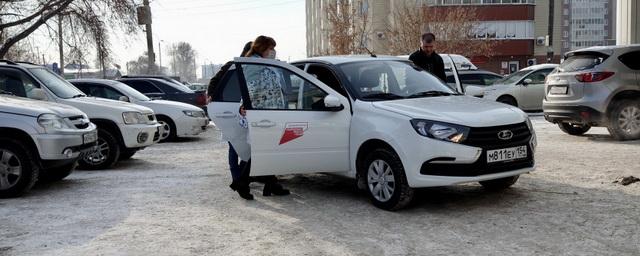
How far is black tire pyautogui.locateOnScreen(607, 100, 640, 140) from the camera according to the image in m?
10.4

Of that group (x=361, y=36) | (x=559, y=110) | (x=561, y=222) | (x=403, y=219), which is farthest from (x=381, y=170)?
(x=361, y=36)

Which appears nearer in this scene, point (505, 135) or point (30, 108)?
point (505, 135)

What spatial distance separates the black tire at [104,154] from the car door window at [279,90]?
12.3 feet

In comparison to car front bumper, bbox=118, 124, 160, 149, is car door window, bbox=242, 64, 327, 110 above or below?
above

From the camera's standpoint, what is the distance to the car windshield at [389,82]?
6.39 meters

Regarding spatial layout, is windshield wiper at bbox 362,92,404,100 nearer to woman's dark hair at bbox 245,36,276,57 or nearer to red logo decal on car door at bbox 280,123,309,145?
red logo decal on car door at bbox 280,123,309,145

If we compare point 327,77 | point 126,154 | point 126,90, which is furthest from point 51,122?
point 126,90

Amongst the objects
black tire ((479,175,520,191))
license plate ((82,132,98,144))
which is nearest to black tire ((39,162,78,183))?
license plate ((82,132,98,144))

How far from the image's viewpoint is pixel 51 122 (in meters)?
7.02

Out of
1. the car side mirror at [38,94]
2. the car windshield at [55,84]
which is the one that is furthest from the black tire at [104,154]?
the car side mirror at [38,94]

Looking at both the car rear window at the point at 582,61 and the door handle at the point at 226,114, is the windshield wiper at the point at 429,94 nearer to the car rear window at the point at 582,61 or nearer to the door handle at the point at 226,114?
the door handle at the point at 226,114

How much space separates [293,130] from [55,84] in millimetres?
4852

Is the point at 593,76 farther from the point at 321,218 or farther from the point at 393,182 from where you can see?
the point at 321,218

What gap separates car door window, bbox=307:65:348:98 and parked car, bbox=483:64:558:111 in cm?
1139
